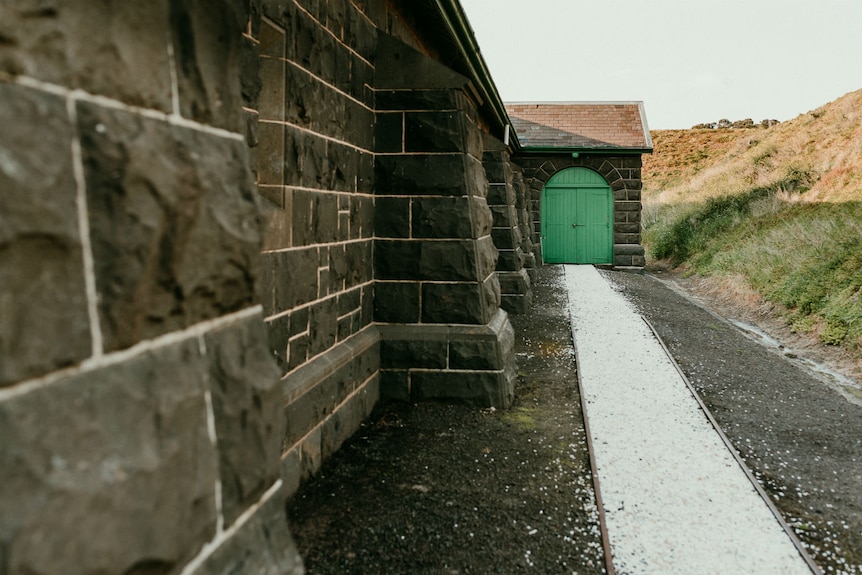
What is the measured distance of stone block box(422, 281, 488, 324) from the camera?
5578 millimetres

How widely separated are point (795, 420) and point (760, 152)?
24463 millimetres

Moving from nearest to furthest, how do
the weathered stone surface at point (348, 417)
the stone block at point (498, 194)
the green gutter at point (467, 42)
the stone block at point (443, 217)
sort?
1. the weathered stone surface at point (348, 417)
2. the green gutter at point (467, 42)
3. the stone block at point (443, 217)
4. the stone block at point (498, 194)

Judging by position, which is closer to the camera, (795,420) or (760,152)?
(795,420)

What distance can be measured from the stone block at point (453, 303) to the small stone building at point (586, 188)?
1210 cm

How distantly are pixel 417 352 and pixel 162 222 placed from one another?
14.1 ft

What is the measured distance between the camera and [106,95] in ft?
4.03

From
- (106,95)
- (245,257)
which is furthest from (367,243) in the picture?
(106,95)

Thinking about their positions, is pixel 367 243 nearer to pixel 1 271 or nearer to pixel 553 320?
pixel 1 271

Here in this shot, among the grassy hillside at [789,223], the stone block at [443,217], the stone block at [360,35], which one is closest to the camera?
the stone block at [360,35]

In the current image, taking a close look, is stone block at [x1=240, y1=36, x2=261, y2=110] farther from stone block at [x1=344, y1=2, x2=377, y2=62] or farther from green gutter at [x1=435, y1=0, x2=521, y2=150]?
green gutter at [x1=435, y1=0, x2=521, y2=150]

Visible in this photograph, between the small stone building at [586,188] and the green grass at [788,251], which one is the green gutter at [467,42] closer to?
the green grass at [788,251]

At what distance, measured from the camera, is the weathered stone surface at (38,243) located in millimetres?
1011

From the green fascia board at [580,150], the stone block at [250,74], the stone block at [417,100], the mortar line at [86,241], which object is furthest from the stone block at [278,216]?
the green fascia board at [580,150]

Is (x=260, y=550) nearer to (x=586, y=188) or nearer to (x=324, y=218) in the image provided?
(x=324, y=218)
